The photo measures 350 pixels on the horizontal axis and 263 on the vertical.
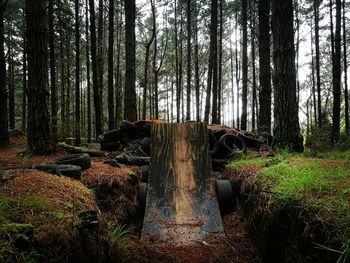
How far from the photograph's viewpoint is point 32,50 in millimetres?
7102

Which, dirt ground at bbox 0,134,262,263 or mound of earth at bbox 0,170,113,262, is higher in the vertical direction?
mound of earth at bbox 0,170,113,262

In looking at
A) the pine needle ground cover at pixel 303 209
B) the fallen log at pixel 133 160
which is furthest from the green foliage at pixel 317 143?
the fallen log at pixel 133 160

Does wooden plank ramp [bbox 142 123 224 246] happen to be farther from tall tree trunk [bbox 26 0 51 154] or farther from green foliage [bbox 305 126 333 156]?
tall tree trunk [bbox 26 0 51 154]

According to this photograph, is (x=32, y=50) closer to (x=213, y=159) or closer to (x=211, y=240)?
(x=213, y=159)

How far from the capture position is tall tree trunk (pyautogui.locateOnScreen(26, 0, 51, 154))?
7.02m

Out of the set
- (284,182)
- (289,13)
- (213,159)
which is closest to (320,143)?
(213,159)

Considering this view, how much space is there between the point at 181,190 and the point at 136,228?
946 mm

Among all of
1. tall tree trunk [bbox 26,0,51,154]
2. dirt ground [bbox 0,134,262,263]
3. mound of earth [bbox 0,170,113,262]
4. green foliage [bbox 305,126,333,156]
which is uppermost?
tall tree trunk [bbox 26,0,51,154]

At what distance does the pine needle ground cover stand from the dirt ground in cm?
32

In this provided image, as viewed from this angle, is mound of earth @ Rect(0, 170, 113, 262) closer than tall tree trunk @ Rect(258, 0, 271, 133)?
Yes

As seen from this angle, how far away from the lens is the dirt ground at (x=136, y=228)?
12.2ft

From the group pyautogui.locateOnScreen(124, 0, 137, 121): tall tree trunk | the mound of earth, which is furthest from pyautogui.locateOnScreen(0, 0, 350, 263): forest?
pyautogui.locateOnScreen(124, 0, 137, 121): tall tree trunk

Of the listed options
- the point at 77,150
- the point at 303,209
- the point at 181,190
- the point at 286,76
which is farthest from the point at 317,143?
the point at 77,150

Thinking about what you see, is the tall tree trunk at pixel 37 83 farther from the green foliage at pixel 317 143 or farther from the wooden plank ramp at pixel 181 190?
the green foliage at pixel 317 143
